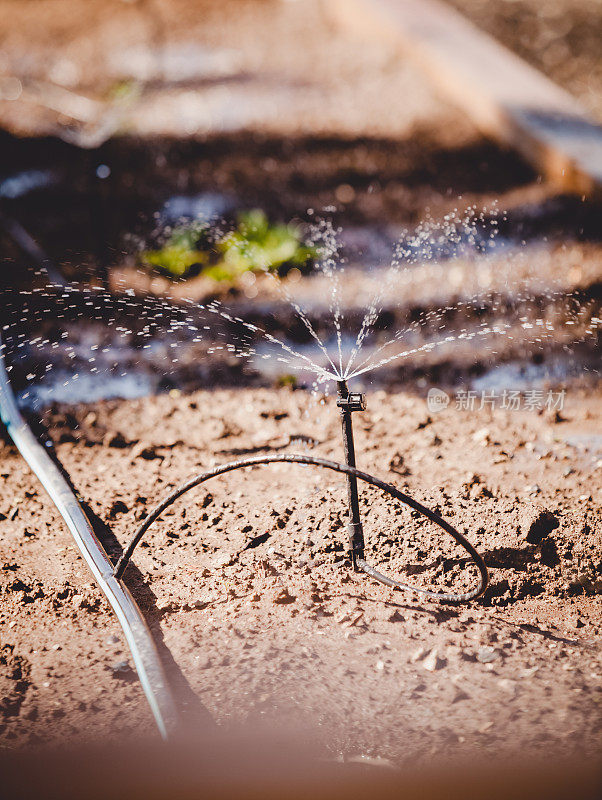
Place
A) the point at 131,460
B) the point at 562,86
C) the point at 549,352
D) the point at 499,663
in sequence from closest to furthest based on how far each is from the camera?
the point at 499,663 → the point at 131,460 → the point at 549,352 → the point at 562,86

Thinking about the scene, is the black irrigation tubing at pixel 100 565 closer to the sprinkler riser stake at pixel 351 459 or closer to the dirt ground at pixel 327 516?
the dirt ground at pixel 327 516

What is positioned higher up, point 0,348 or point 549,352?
point 0,348

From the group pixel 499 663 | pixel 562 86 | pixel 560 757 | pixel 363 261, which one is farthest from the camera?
pixel 562 86

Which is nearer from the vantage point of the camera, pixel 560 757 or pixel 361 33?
pixel 560 757

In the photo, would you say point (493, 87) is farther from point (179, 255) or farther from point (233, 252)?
point (179, 255)

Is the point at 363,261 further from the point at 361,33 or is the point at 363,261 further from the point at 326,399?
the point at 361,33

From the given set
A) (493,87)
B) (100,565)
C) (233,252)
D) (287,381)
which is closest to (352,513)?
(100,565)

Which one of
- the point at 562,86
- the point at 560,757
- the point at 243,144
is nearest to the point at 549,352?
the point at 560,757
